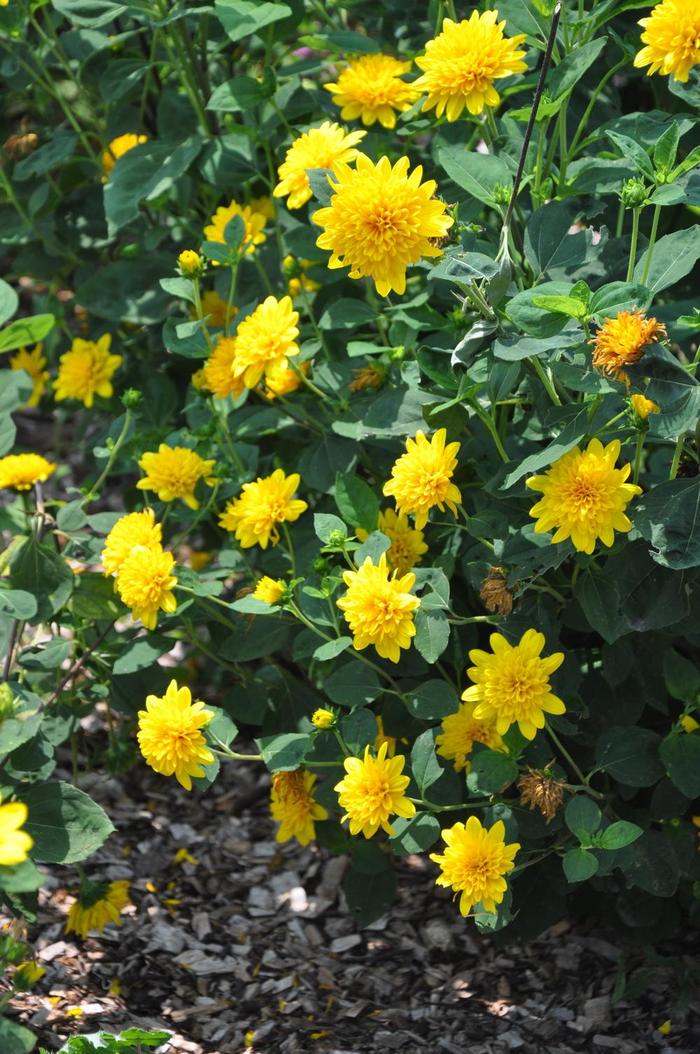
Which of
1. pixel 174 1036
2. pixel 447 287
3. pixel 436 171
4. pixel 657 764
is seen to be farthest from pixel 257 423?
pixel 174 1036

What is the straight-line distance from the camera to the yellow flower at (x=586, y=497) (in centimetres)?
181

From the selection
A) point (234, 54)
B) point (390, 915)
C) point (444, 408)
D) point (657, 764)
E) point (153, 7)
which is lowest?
point (390, 915)

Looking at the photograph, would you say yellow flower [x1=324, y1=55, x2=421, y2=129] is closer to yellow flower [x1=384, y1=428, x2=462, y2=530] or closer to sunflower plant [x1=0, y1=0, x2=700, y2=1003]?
sunflower plant [x1=0, y1=0, x2=700, y2=1003]

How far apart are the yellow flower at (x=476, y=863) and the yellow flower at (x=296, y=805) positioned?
0.42 meters

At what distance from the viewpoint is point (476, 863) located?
6.09ft

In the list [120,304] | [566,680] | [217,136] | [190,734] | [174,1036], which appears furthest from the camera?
[120,304]

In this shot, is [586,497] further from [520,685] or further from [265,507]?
[265,507]

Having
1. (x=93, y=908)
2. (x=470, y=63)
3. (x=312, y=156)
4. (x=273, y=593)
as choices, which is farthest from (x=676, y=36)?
(x=93, y=908)

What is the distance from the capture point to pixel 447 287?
2.31 metres

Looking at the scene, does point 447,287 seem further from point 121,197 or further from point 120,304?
point 120,304

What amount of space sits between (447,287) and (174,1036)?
1.43m

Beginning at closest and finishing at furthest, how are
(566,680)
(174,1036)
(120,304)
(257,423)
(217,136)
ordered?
(566,680) → (174,1036) → (257,423) → (217,136) → (120,304)

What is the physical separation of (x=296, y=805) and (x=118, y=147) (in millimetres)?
1584

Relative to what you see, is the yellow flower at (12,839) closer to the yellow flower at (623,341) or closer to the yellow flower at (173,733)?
the yellow flower at (173,733)
